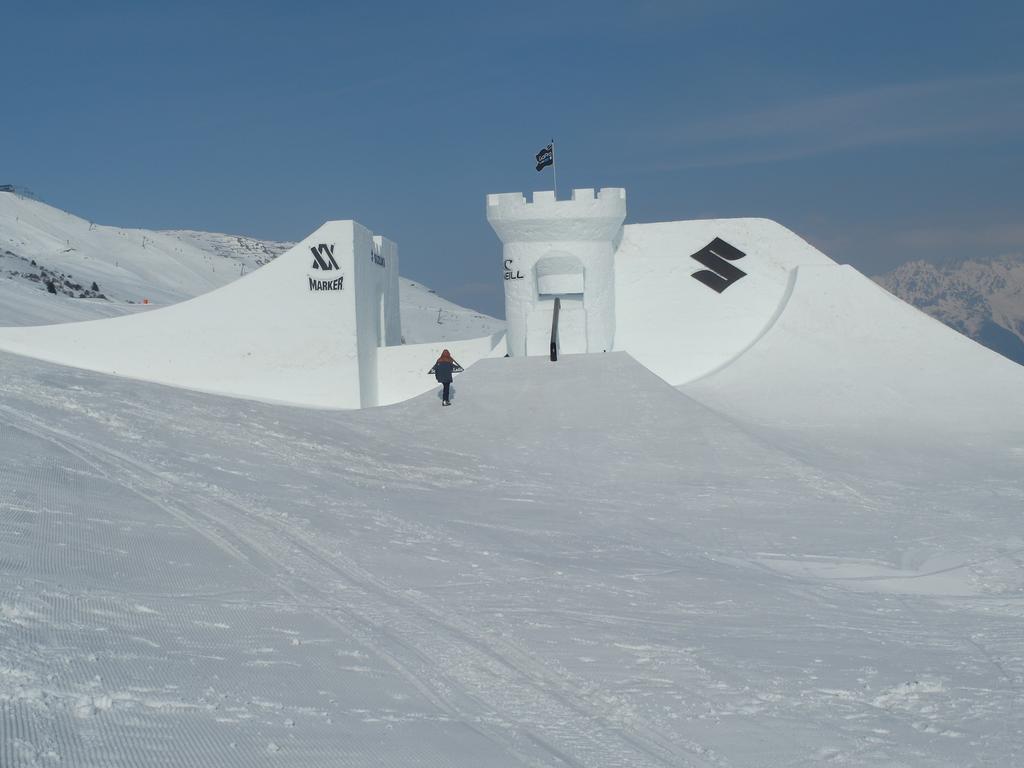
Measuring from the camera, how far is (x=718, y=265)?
23703 mm

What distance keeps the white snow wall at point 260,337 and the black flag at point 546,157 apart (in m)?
4.50

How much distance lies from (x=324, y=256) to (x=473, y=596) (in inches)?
537

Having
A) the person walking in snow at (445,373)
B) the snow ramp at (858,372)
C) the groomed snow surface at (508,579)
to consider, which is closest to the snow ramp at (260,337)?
the groomed snow surface at (508,579)

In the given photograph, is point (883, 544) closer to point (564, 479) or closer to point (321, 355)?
point (564, 479)

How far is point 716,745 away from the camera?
19.0 feet

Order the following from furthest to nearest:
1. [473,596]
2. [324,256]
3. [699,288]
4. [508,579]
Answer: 1. [699,288]
2. [324,256]
3. [508,579]
4. [473,596]

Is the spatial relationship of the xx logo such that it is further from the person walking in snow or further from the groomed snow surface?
the person walking in snow

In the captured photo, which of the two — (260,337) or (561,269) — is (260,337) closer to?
(260,337)

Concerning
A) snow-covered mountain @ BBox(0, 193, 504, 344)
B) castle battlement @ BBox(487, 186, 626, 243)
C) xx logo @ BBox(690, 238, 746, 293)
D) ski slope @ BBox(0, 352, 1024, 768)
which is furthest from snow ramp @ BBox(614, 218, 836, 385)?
snow-covered mountain @ BBox(0, 193, 504, 344)

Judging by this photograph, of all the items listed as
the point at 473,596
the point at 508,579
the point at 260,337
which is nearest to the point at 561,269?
the point at 260,337

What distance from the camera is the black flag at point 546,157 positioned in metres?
23.4

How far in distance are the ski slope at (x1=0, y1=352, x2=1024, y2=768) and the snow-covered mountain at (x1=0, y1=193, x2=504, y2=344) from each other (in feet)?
74.5

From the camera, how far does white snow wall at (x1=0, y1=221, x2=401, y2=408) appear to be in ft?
68.9

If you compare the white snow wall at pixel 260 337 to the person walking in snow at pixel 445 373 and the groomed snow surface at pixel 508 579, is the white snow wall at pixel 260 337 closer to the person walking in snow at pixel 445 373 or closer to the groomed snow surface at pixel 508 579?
the groomed snow surface at pixel 508 579
